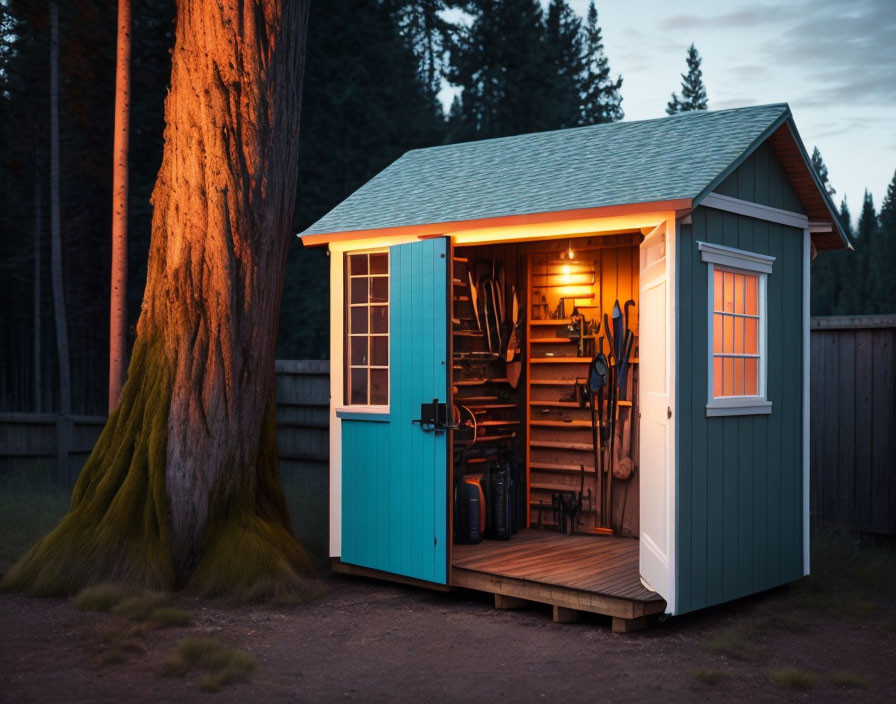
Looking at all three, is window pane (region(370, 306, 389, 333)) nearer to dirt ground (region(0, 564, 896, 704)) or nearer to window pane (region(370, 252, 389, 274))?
window pane (region(370, 252, 389, 274))

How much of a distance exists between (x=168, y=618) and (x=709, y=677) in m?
3.36

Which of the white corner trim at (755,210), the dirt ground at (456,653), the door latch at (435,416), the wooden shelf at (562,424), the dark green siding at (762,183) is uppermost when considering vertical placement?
the dark green siding at (762,183)

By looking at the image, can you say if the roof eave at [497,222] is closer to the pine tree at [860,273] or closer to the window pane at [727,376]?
the window pane at [727,376]

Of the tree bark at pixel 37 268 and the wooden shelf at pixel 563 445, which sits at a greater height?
the tree bark at pixel 37 268

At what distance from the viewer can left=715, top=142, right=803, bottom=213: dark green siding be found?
678 cm

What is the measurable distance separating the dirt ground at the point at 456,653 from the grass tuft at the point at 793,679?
1 centimetres

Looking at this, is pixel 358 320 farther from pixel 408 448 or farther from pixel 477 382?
pixel 477 382

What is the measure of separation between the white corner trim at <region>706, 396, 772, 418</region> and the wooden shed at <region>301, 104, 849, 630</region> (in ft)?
A: 0.08

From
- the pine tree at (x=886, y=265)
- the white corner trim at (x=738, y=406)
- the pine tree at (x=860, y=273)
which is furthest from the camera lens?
the pine tree at (x=860, y=273)

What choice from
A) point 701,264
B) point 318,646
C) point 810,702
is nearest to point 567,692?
point 810,702

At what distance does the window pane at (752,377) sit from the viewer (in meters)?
6.96

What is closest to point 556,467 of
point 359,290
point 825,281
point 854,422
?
point 359,290

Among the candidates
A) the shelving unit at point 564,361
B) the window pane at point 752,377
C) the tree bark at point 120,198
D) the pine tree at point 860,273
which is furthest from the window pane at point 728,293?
the pine tree at point 860,273

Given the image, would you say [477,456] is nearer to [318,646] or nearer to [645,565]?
[645,565]
